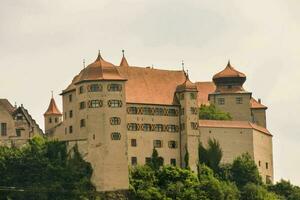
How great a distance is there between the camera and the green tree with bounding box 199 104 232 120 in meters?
181

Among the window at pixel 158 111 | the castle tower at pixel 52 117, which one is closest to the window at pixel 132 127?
the window at pixel 158 111

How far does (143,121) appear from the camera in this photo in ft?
562

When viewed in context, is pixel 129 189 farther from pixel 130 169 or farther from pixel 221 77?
pixel 221 77

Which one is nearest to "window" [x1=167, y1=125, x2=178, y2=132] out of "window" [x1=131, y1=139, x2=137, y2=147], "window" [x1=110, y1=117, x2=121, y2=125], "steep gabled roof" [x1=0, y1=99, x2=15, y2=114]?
"window" [x1=131, y1=139, x2=137, y2=147]

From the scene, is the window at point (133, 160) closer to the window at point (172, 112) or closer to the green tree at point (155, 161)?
the green tree at point (155, 161)

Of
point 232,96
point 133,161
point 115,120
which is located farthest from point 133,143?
point 232,96

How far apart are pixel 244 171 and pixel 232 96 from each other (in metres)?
14.5

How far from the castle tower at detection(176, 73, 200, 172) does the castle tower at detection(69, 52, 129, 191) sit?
9.70 metres

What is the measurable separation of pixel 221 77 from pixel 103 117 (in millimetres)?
27600

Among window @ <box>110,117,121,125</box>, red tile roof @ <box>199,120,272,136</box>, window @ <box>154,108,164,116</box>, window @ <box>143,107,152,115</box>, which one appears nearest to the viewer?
window @ <box>110,117,121,125</box>

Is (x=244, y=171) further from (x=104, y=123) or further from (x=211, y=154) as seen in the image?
(x=104, y=123)

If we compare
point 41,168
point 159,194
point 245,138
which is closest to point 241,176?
point 245,138

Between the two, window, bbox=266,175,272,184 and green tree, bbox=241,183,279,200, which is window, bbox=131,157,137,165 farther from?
window, bbox=266,175,272,184

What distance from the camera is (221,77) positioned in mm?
187875
